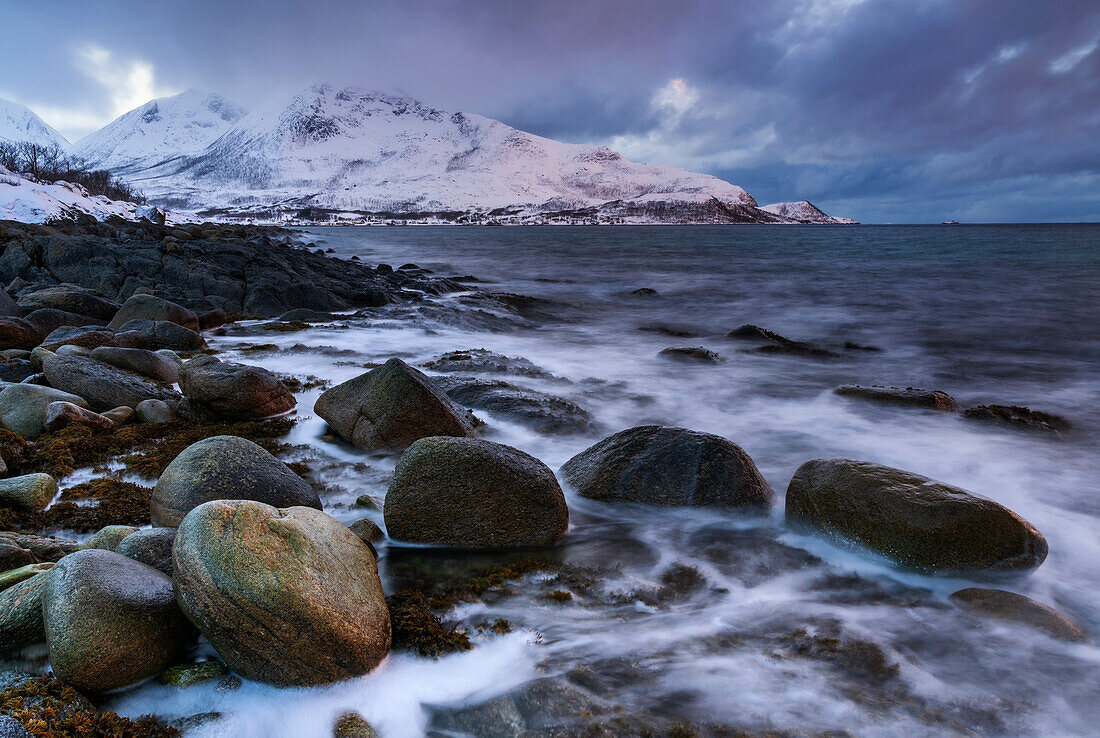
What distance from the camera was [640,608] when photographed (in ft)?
11.5

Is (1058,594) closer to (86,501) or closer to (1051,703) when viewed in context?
(1051,703)

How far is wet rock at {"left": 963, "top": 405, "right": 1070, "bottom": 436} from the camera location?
23.7 feet

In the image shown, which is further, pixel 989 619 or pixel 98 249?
pixel 98 249

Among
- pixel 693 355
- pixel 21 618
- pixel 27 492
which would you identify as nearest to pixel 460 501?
pixel 21 618

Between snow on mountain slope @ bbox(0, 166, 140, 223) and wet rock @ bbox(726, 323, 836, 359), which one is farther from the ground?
snow on mountain slope @ bbox(0, 166, 140, 223)

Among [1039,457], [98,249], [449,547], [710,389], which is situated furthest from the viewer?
[98,249]

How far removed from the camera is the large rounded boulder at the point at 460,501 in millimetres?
3936

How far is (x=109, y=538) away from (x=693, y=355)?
30.6 feet

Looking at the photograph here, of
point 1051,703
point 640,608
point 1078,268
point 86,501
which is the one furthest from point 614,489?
point 1078,268

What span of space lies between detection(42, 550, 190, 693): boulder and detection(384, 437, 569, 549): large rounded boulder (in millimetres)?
1514

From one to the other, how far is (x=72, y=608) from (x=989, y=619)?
469cm

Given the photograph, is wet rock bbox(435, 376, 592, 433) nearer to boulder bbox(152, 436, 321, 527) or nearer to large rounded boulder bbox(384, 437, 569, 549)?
large rounded boulder bbox(384, 437, 569, 549)

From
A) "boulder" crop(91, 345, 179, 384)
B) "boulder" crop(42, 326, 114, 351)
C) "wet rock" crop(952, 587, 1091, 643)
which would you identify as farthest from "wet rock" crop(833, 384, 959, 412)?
"boulder" crop(42, 326, 114, 351)

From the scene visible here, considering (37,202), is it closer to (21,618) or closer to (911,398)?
(21,618)
